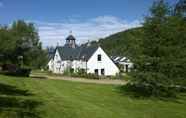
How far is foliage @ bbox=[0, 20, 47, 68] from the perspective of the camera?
177ft

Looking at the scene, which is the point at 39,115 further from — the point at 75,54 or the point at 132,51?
the point at 75,54

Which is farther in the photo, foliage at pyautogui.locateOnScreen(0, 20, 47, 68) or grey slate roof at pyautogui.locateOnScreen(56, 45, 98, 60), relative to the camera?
grey slate roof at pyautogui.locateOnScreen(56, 45, 98, 60)

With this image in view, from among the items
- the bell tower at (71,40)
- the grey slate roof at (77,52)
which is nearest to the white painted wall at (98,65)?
the grey slate roof at (77,52)

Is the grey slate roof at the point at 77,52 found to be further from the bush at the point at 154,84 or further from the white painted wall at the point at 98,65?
the bush at the point at 154,84

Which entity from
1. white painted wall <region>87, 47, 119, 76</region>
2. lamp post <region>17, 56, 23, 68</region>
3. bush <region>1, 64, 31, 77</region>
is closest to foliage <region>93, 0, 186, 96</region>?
bush <region>1, 64, 31, 77</region>

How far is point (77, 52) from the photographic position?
70812 millimetres

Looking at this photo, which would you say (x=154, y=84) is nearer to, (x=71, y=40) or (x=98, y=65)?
(x=98, y=65)

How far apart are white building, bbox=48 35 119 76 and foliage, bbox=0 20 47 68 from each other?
730 centimetres

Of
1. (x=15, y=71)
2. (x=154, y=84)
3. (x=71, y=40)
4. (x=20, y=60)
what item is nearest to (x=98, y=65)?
(x=20, y=60)

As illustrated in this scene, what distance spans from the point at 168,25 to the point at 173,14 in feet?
4.38

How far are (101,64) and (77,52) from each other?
7532 mm

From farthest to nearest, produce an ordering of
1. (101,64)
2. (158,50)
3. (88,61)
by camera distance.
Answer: (101,64)
(88,61)
(158,50)

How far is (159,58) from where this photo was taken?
81.8 ft

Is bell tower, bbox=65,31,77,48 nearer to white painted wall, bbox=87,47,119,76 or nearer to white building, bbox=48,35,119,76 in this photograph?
white building, bbox=48,35,119,76
